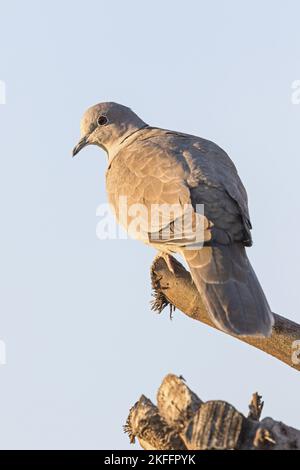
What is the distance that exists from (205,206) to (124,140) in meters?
2.32

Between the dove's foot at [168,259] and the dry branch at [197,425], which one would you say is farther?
the dove's foot at [168,259]

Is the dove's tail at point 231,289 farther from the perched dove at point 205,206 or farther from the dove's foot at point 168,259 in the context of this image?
the dove's foot at point 168,259

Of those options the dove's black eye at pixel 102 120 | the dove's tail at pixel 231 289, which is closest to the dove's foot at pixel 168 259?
the dove's tail at pixel 231 289

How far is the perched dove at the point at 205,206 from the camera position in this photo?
6145mm

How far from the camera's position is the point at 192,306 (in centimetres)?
649

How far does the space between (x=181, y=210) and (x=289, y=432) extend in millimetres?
2784

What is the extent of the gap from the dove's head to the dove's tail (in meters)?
2.66

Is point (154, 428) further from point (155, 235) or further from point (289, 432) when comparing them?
point (155, 235)

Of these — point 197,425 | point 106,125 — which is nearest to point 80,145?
point 106,125

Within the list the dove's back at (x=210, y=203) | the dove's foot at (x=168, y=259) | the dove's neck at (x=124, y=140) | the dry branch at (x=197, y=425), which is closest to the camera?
the dry branch at (x=197, y=425)

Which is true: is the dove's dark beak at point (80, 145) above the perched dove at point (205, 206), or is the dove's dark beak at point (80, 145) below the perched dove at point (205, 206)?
above

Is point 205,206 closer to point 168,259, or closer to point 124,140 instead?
point 168,259

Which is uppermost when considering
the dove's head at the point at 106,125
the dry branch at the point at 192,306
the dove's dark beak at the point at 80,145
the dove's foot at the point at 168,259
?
the dove's head at the point at 106,125

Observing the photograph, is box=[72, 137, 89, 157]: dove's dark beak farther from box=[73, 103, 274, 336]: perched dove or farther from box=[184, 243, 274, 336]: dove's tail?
box=[184, 243, 274, 336]: dove's tail
